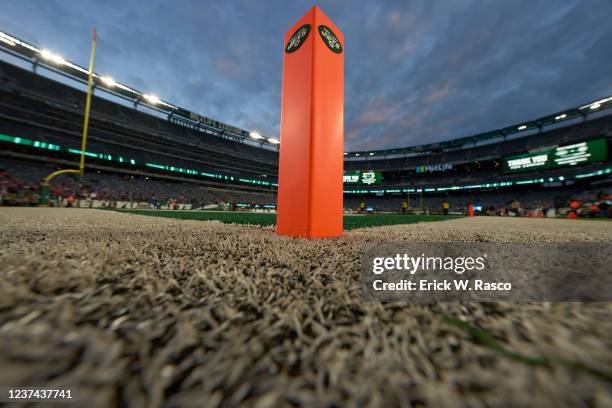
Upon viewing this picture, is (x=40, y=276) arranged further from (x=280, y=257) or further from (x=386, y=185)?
(x=386, y=185)

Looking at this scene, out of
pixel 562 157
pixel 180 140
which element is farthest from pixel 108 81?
pixel 562 157

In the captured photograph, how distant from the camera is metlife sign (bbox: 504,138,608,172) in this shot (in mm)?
16359

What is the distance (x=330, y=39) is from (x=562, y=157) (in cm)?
2579

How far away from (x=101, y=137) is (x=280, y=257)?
25.3m

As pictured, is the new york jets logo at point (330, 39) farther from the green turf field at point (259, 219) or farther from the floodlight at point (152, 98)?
the floodlight at point (152, 98)

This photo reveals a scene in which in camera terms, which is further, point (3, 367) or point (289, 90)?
point (289, 90)

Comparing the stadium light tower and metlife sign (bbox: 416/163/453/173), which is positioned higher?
metlife sign (bbox: 416/163/453/173)

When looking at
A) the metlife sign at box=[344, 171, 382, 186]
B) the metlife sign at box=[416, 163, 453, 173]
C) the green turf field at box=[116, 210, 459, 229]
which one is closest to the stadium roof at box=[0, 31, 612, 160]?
the metlife sign at box=[416, 163, 453, 173]

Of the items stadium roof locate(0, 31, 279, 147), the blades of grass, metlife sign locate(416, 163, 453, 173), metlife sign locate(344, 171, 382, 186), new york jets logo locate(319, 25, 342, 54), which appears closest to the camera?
the blades of grass

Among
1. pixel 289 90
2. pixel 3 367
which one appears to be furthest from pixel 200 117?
pixel 3 367

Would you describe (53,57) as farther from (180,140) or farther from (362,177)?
(362,177)

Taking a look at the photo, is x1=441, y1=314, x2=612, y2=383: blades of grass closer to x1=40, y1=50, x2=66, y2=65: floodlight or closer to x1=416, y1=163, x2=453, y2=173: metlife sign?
x1=40, y1=50, x2=66, y2=65: floodlight

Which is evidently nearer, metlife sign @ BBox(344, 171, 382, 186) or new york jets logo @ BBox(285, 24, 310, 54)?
new york jets logo @ BBox(285, 24, 310, 54)

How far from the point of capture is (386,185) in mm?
28734
